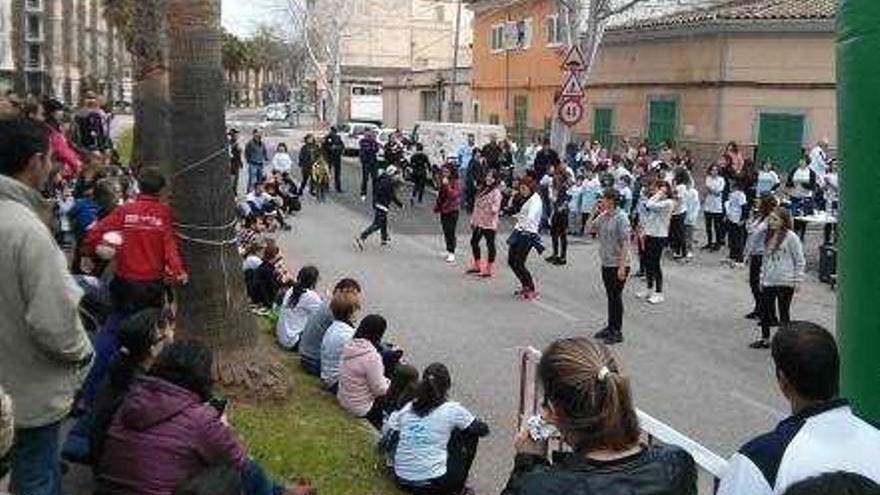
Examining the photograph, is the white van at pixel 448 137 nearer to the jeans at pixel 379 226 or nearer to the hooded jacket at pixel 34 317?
the jeans at pixel 379 226

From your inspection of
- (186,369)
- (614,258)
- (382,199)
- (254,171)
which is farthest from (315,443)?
(254,171)

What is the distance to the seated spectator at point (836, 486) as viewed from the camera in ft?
8.48

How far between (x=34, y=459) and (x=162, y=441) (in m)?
0.54

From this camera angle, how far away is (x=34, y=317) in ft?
14.5

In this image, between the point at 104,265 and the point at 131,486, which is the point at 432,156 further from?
the point at 131,486

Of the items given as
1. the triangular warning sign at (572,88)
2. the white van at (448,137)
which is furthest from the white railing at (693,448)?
the white van at (448,137)

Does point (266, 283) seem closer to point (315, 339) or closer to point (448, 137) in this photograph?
point (315, 339)

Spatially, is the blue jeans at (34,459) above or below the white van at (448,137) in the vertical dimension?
below

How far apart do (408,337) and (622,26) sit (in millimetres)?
24615

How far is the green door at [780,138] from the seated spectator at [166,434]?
84.4ft

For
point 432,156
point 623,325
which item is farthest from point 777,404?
point 432,156

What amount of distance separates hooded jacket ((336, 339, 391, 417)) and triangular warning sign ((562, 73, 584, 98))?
10754 millimetres

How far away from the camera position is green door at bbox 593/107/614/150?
35.7 meters

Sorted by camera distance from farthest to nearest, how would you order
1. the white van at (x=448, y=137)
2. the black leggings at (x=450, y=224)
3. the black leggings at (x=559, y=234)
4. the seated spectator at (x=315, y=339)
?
the white van at (x=448, y=137), the black leggings at (x=559, y=234), the black leggings at (x=450, y=224), the seated spectator at (x=315, y=339)
